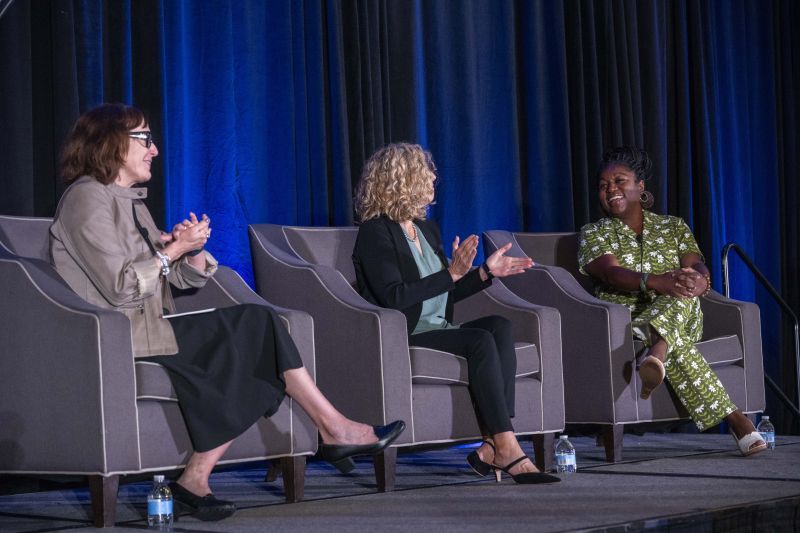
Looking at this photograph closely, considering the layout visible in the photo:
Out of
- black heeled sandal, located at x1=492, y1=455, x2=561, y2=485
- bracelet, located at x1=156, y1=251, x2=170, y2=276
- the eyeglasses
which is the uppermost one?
the eyeglasses

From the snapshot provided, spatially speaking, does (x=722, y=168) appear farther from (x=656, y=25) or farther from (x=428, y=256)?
(x=428, y=256)

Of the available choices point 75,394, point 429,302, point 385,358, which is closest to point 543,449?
point 429,302

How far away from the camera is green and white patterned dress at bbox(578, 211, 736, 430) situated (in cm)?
420

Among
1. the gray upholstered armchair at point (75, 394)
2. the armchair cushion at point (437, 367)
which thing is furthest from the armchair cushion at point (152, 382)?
the armchair cushion at point (437, 367)

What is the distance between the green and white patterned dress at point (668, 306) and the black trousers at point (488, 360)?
2.86 ft

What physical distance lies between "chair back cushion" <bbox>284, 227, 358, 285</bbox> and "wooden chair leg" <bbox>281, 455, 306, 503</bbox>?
1.00m

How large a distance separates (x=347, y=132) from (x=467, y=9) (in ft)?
3.95

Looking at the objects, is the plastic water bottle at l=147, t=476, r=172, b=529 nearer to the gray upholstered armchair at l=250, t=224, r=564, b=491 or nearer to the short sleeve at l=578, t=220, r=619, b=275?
the gray upholstered armchair at l=250, t=224, r=564, b=491

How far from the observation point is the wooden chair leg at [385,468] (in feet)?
11.1

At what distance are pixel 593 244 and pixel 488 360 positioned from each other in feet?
4.37

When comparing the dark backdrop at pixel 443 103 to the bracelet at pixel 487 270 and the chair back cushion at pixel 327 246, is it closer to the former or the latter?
the chair back cushion at pixel 327 246

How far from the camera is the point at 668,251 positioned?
4672mm

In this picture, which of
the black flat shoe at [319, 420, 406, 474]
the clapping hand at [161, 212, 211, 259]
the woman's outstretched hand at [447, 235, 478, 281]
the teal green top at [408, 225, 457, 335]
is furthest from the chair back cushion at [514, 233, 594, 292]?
the clapping hand at [161, 212, 211, 259]

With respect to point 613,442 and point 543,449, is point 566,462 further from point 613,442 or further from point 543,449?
point 613,442
